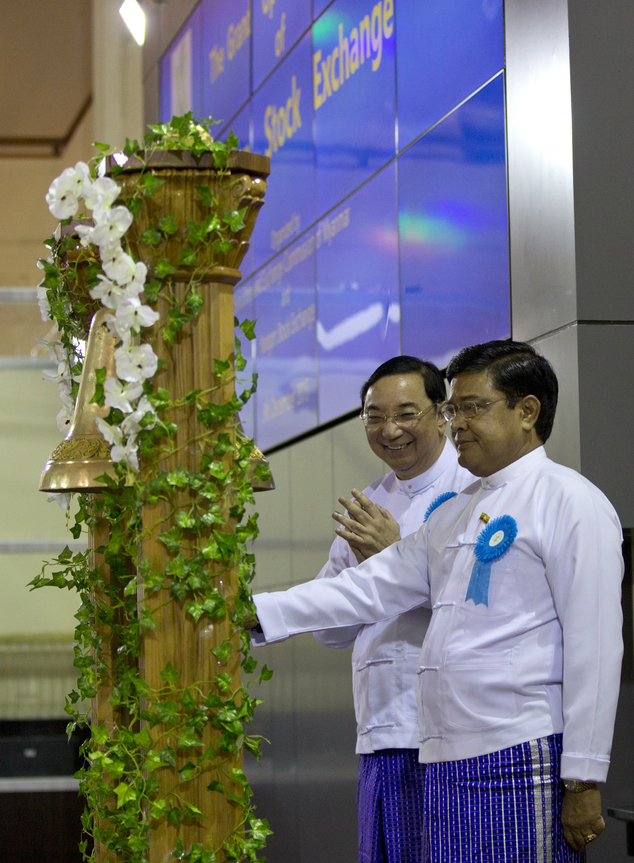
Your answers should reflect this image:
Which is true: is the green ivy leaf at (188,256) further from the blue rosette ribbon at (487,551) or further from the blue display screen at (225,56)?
the blue display screen at (225,56)

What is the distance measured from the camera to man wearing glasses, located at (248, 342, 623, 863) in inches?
83.9

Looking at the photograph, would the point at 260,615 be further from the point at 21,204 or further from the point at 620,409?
the point at 21,204

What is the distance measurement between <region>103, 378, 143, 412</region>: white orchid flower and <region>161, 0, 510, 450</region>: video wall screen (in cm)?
210

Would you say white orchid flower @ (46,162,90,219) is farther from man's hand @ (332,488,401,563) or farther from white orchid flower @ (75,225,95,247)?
man's hand @ (332,488,401,563)

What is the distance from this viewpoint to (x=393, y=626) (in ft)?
8.96

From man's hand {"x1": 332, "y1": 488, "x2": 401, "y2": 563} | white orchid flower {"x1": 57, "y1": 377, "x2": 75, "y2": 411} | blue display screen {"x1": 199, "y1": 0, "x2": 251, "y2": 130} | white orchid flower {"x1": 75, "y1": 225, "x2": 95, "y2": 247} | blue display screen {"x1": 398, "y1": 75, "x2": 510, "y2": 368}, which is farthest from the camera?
blue display screen {"x1": 199, "y1": 0, "x2": 251, "y2": 130}

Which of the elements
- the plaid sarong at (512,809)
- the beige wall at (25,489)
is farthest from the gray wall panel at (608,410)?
the beige wall at (25,489)

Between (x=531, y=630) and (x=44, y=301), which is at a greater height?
(x=44, y=301)

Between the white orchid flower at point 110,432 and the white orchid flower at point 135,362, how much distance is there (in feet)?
0.27

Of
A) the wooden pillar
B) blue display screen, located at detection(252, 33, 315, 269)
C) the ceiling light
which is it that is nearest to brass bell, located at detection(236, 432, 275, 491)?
the wooden pillar

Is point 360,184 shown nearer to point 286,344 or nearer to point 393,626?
point 286,344

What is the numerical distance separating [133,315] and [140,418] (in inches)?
6.4

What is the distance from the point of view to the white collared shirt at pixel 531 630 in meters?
2.12

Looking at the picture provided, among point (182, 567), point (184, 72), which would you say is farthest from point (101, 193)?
point (184, 72)
